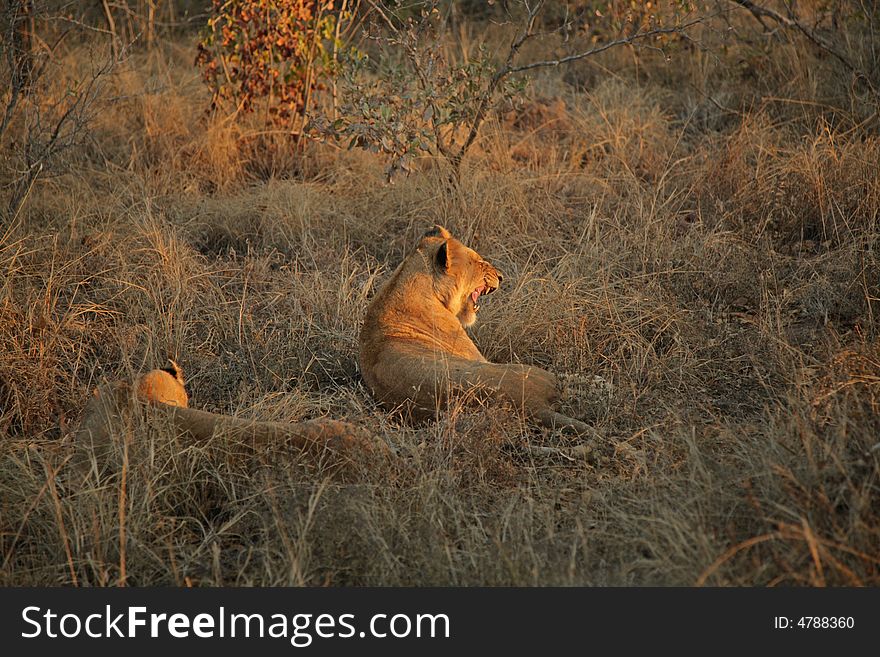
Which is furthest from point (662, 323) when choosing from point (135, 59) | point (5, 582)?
point (135, 59)

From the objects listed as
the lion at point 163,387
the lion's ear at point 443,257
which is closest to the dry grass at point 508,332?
the lion at point 163,387

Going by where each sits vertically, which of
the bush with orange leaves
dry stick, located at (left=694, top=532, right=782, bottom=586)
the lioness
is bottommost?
the lioness

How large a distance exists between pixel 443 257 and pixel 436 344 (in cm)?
52

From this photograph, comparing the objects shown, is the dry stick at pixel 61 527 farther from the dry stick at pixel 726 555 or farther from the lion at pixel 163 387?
the dry stick at pixel 726 555

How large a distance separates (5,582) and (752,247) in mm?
4893

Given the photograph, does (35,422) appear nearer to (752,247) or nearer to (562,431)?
(562,431)

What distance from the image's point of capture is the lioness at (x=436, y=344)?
16.1 ft

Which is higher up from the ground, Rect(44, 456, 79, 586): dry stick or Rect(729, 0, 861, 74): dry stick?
Rect(729, 0, 861, 74): dry stick

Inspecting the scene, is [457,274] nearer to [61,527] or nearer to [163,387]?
[163,387]

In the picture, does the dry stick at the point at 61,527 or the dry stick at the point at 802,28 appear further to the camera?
the dry stick at the point at 802,28

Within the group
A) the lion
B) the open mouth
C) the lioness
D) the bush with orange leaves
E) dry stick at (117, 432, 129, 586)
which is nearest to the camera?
dry stick at (117, 432, 129, 586)

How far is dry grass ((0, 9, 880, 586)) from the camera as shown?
11.8 feet

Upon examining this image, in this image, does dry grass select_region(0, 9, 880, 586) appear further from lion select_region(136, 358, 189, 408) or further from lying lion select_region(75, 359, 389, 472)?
lion select_region(136, 358, 189, 408)

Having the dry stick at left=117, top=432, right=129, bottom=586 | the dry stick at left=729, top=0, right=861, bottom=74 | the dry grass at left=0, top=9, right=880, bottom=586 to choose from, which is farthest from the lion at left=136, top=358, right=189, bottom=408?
the dry stick at left=729, top=0, right=861, bottom=74
